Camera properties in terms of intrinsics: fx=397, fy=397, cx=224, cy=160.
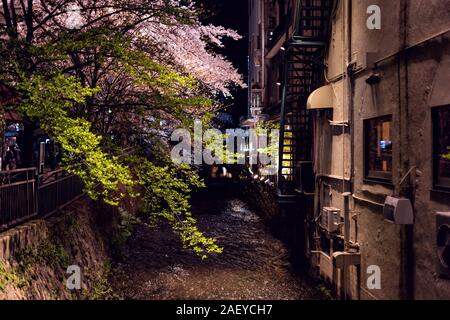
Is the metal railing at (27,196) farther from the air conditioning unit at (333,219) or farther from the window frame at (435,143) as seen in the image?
the window frame at (435,143)

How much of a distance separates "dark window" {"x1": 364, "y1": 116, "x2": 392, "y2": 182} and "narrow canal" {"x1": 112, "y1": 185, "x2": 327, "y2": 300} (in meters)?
5.23

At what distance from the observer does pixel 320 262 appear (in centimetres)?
1454

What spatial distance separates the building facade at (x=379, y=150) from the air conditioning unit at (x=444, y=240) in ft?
0.06

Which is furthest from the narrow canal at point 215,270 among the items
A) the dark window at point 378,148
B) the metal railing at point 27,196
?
the dark window at point 378,148

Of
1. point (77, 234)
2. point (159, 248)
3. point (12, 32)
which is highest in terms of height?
point (12, 32)

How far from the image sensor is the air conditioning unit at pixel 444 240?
677 centimetres

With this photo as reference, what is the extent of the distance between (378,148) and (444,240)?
3.90 meters

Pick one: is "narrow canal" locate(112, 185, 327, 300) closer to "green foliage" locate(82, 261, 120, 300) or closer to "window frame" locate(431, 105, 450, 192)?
"green foliage" locate(82, 261, 120, 300)

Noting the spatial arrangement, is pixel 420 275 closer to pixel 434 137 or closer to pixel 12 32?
pixel 434 137

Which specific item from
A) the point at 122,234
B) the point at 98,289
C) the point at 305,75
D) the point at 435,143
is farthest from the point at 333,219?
the point at 122,234

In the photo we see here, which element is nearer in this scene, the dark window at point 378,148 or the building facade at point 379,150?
the building facade at point 379,150

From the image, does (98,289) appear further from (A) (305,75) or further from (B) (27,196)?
(A) (305,75)
